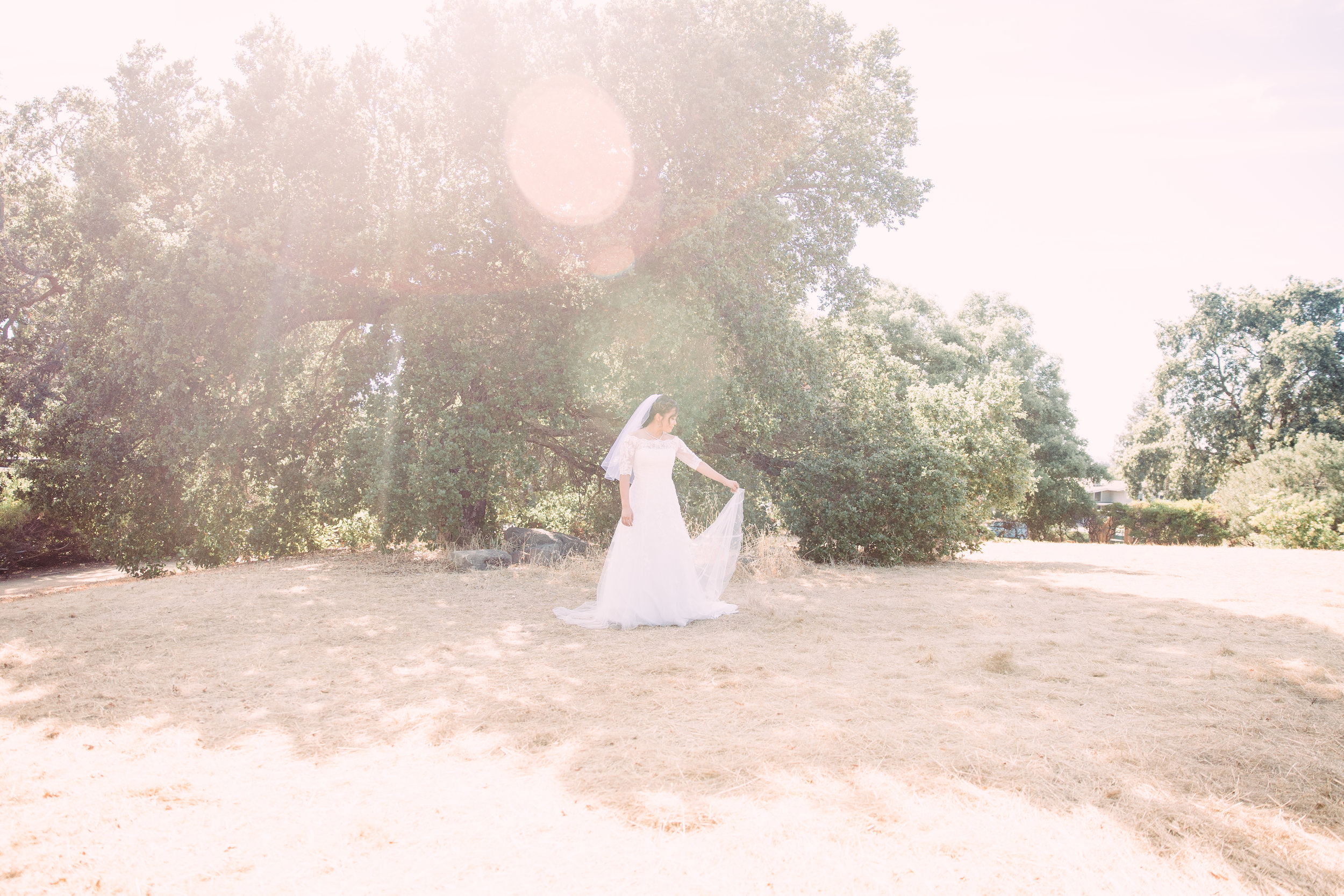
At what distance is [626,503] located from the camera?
278 inches

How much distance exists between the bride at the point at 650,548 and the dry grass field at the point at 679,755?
376 mm

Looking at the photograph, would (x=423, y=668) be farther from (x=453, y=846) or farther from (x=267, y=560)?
(x=267, y=560)

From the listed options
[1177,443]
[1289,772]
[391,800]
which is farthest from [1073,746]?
[1177,443]

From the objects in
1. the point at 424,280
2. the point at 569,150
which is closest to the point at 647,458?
the point at 569,150

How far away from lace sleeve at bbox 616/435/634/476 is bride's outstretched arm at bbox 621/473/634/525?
6 centimetres

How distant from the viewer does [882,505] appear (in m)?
11.7

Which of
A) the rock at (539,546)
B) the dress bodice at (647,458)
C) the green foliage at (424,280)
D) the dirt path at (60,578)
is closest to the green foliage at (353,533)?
the green foliage at (424,280)

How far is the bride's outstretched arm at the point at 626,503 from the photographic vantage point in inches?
277

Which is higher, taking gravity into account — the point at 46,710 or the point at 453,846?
the point at 453,846

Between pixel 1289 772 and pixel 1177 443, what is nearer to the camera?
pixel 1289 772

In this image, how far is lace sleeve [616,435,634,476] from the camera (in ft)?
23.7

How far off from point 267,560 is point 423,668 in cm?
950

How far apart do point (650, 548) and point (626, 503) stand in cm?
51

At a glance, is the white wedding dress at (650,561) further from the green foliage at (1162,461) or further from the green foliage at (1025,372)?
the green foliage at (1162,461)
